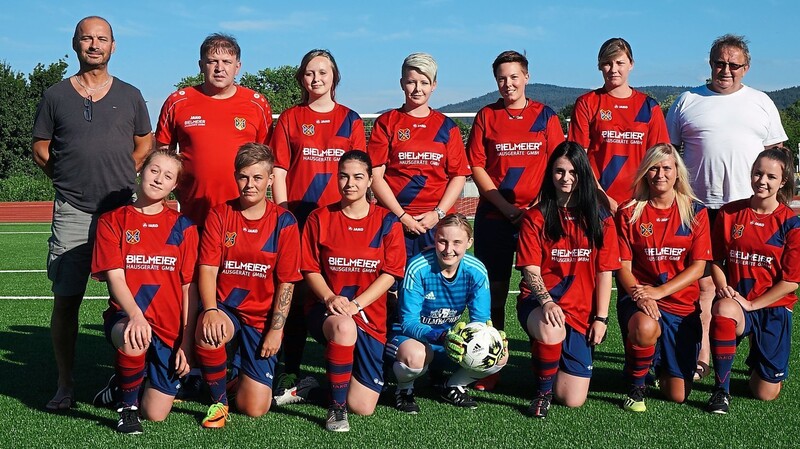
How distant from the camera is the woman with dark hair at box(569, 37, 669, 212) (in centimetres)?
487

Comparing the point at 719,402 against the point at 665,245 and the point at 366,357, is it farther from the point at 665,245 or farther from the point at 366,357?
the point at 366,357

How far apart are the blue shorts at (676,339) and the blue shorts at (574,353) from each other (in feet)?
0.80

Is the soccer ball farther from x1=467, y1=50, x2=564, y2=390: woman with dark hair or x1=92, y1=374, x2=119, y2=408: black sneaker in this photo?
x1=92, y1=374, x2=119, y2=408: black sneaker

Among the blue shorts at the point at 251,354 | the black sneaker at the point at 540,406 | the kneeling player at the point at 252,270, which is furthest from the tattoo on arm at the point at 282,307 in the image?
the black sneaker at the point at 540,406

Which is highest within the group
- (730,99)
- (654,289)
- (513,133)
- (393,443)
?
(730,99)

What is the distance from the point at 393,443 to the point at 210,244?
143cm

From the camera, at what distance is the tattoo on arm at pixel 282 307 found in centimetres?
418

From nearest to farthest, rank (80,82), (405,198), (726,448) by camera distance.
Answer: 1. (726,448)
2. (80,82)
3. (405,198)

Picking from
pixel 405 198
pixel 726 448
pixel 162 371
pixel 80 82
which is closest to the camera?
pixel 726 448

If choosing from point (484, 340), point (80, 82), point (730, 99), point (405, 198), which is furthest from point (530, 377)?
point (80, 82)

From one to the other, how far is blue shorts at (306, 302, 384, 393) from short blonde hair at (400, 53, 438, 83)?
4.99ft

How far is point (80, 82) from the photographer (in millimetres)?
4398

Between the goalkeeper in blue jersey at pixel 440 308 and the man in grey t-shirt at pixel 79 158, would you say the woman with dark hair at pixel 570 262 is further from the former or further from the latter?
the man in grey t-shirt at pixel 79 158

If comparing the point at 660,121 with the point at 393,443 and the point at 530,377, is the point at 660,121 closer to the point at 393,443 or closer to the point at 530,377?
the point at 530,377
